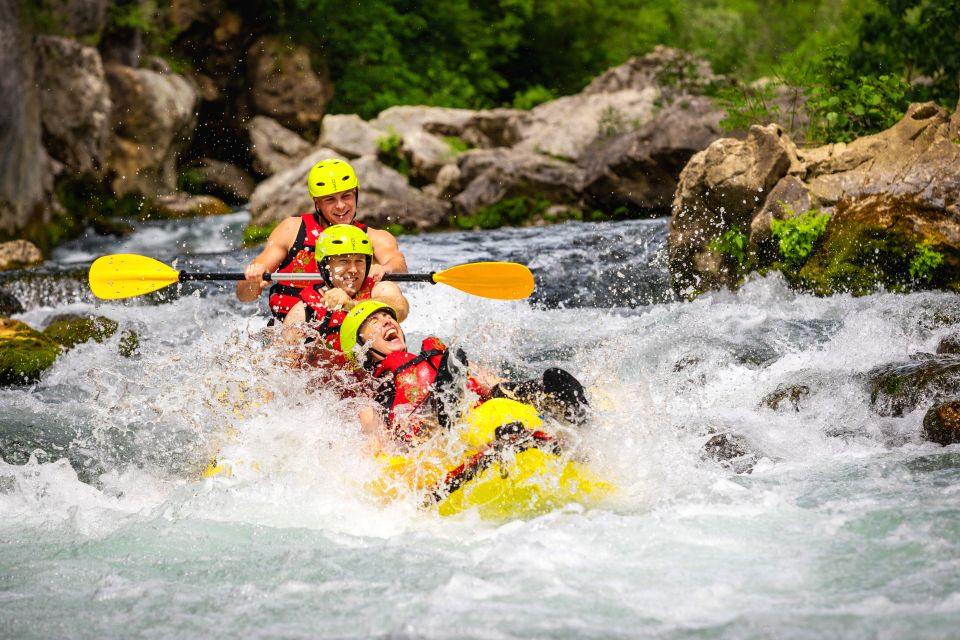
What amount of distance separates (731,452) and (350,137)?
1260 cm

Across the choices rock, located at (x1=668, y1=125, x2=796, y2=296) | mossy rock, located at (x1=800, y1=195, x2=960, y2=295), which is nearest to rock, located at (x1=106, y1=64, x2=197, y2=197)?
rock, located at (x1=668, y1=125, x2=796, y2=296)

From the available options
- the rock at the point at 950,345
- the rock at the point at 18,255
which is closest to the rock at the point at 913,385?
the rock at the point at 950,345

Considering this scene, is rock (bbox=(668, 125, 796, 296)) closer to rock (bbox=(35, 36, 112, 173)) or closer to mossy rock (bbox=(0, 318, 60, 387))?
mossy rock (bbox=(0, 318, 60, 387))

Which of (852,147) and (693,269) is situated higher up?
(852,147)

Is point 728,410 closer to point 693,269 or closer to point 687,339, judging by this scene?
point 687,339

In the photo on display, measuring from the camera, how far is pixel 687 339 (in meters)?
7.51

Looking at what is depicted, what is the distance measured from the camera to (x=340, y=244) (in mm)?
5535

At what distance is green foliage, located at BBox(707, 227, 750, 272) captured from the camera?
332 inches

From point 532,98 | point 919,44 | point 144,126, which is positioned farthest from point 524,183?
point 532,98

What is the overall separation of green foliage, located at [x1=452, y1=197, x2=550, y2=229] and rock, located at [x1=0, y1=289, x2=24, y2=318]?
6.04 meters

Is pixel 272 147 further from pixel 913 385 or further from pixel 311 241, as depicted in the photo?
pixel 913 385

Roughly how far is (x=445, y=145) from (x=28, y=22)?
21.1 ft

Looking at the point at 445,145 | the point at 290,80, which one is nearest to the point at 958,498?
the point at 445,145

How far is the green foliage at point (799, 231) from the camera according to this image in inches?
319
